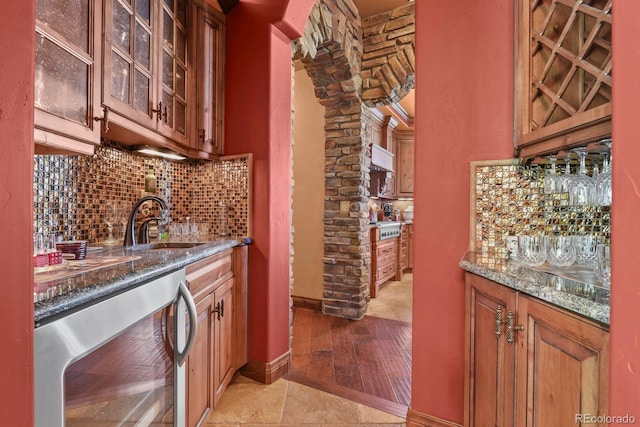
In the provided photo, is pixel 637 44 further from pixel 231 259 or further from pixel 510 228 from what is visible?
pixel 231 259

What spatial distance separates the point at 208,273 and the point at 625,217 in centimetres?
158

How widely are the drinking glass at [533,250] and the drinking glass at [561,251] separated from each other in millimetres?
21

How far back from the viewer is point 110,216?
1.92 m

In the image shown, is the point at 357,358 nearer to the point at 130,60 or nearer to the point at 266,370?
the point at 266,370

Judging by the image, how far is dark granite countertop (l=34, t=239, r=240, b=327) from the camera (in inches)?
27.5

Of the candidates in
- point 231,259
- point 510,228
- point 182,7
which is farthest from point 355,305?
point 182,7

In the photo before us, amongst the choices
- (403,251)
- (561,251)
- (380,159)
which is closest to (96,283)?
(561,251)

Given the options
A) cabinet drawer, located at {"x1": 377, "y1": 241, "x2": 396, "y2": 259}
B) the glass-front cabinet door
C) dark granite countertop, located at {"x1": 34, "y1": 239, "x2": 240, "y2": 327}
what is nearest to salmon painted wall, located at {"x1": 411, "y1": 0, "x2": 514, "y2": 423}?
dark granite countertop, located at {"x1": 34, "y1": 239, "x2": 240, "y2": 327}

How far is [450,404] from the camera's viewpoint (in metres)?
1.60

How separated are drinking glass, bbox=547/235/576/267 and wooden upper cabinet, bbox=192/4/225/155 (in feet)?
6.74

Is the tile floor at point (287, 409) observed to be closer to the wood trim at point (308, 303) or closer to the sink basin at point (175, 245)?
the sink basin at point (175, 245)

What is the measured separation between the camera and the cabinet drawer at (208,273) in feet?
4.78

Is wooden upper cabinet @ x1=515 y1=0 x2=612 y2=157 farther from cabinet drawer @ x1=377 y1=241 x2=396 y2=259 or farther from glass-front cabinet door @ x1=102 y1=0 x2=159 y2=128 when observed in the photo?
cabinet drawer @ x1=377 y1=241 x2=396 y2=259

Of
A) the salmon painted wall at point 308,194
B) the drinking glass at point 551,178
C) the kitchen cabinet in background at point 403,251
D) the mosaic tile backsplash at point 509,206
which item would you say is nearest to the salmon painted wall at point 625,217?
the drinking glass at point 551,178
